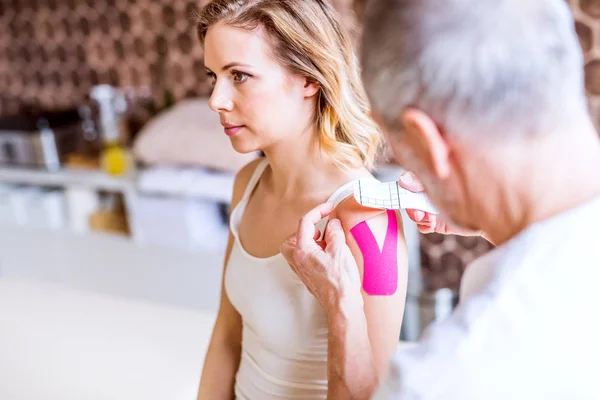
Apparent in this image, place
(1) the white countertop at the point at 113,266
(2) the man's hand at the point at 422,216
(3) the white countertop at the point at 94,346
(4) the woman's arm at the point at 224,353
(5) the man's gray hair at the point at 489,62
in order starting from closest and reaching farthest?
(5) the man's gray hair at the point at 489,62 < (2) the man's hand at the point at 422,216 < (4) the woman's arm at the point at 224,353 < (3) the white countertop at the point at 94,346 < (1) the white countertop at the point at 113,266

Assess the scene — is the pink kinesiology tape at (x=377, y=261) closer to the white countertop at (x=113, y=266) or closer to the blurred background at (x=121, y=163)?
the blurred background at (x=121, y=163)

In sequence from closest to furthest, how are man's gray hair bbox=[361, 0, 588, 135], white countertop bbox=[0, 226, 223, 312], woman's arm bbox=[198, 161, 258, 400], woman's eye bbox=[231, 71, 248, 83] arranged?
man's gray hair bbox=[361, 0, 588, 135], woman's eye bbox=[231, 71, 248, 83], woman's arm bbox=[198, 161, 258, 400], white countertop bbox=[0, 226, 223, 312]

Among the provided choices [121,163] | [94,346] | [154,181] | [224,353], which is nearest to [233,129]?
[224,353]

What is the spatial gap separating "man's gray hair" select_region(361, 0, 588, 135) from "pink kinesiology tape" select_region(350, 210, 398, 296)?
367 millimetres

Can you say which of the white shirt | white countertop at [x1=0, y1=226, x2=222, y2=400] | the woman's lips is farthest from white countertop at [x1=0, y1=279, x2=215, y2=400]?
the white shirt

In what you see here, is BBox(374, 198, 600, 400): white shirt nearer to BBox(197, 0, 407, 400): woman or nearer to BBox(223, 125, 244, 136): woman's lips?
BBox(197, 0, 407, 400): woman

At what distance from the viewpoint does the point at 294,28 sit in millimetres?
1066

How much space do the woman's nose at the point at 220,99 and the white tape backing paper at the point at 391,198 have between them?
270 mm

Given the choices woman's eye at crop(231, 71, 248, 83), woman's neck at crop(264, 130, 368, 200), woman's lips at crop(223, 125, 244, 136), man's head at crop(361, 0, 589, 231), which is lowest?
woman's neck at crop(264, 130, 368, 200)

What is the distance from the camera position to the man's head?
612 mm

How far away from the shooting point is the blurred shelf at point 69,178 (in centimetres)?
275

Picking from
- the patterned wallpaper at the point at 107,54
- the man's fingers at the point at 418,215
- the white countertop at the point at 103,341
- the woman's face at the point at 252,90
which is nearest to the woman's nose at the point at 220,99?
the woman's face at the point at 252,90

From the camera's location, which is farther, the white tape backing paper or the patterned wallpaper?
the patterned wallpaper

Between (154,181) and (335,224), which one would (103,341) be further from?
(335,224)
